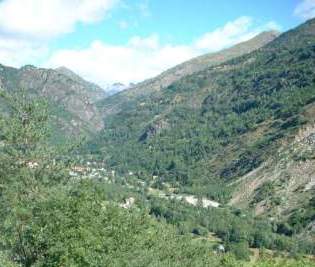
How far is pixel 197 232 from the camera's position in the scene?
17012cm

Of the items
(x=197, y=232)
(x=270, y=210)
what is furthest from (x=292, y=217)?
(x=197, y=232)

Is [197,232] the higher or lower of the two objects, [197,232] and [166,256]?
the lower

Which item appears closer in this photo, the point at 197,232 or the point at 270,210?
the point at 197,232

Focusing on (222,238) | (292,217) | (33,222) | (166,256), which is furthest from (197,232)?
(33,222)

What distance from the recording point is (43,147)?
204 feet

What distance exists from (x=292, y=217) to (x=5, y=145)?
412 feet

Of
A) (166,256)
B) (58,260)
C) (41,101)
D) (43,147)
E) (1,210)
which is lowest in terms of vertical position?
(166,256)

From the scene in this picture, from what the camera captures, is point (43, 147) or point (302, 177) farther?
point (302, 177)

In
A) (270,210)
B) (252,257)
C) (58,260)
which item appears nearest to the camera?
(58,260)

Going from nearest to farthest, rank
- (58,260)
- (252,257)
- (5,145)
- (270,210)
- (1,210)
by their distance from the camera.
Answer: (58,260) → (1,210) → (5,145) → (252,257) → (270,210)

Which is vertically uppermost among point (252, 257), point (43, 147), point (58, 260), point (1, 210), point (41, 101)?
point (41, 101)

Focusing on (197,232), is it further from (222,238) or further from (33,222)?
(33,222)

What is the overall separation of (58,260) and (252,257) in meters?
104

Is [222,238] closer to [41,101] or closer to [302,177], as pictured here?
[302,177]
